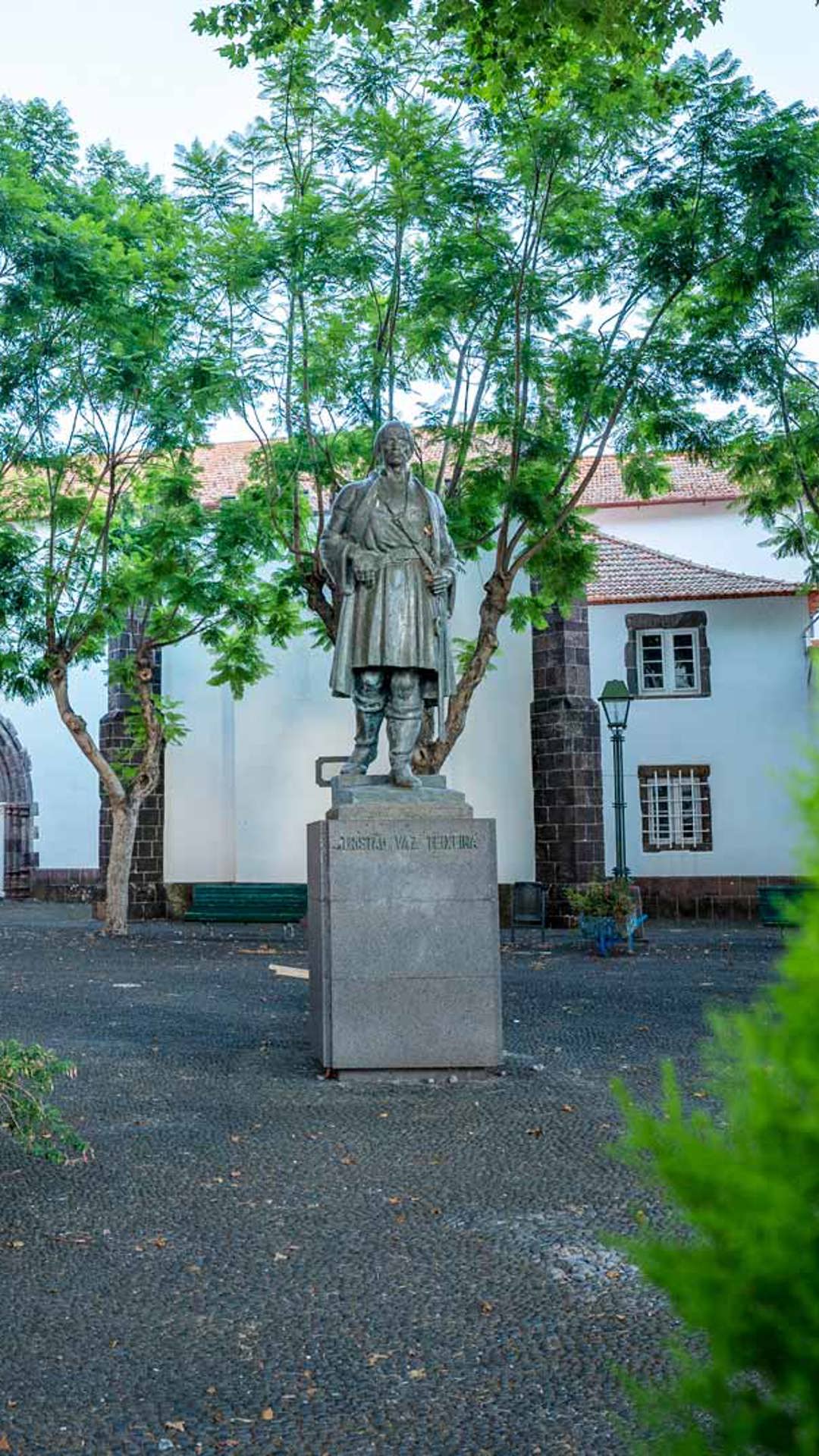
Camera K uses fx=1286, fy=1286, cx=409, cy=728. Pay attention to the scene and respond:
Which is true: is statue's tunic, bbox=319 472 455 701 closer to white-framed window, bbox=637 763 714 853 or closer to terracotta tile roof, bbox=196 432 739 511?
white-framed window, bbox=637 763 714 853

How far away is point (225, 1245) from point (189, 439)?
507 inches

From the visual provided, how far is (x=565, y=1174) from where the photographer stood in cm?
559

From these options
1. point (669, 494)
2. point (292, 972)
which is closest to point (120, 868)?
point (292, 972)

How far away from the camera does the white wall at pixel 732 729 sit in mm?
23219

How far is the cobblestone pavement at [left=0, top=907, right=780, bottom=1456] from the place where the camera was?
3.33 meters

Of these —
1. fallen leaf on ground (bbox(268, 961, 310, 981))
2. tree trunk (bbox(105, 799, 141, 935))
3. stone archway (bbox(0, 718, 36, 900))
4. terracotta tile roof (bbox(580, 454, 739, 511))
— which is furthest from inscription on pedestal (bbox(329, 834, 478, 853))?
terracotta tile roof (bbox(580, 454, 739, 511))

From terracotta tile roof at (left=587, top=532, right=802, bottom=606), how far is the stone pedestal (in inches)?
665

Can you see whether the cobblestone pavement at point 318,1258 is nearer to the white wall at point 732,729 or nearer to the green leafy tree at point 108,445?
the green leafy tree at point 108,445

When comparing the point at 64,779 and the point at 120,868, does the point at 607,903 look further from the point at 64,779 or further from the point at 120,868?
the point at 64,779

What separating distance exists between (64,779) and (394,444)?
23.9m

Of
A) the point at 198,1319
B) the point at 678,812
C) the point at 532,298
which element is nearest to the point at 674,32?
the point at 532,298

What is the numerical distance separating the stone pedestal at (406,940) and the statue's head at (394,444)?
6.95 ft

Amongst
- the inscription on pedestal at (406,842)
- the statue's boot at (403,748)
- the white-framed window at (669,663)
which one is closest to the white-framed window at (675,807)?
the white-framed window at (669,663)

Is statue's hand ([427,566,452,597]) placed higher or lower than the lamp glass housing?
lower
